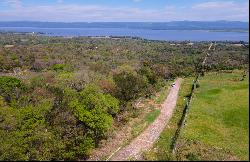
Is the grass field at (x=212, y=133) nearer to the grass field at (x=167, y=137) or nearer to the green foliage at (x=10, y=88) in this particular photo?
the grass field at (x=167, y=137)

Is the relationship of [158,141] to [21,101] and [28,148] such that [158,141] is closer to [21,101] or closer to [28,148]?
[28,148]

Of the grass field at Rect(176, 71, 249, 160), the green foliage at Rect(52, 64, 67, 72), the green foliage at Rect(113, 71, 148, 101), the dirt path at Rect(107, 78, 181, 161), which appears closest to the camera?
the grass field at Rect(176, 71, 249, 160)

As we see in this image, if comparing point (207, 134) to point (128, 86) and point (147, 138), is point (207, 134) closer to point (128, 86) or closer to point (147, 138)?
point (147, 138)

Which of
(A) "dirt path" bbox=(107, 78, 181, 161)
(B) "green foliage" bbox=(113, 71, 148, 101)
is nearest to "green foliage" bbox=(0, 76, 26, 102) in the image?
(B) "green foliage" bbox=(113, 71, 148, 101)

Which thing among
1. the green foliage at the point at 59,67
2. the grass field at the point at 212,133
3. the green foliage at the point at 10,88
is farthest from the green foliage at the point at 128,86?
the green foliage at the point at 59,67

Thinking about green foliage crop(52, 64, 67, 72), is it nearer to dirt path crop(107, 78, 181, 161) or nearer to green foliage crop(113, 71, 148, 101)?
green foliage crop(113, 71, 148, 101)

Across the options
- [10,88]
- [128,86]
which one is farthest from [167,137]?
[10,88]

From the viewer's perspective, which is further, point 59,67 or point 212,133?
point 59,67

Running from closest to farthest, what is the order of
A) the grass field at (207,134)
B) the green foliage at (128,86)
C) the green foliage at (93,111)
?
1. the grass field at (207,134)
2. the green foliage at (93,111)
3. the green foliage at (128,86)

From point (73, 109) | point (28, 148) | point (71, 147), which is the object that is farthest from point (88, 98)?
point (28, 148)
